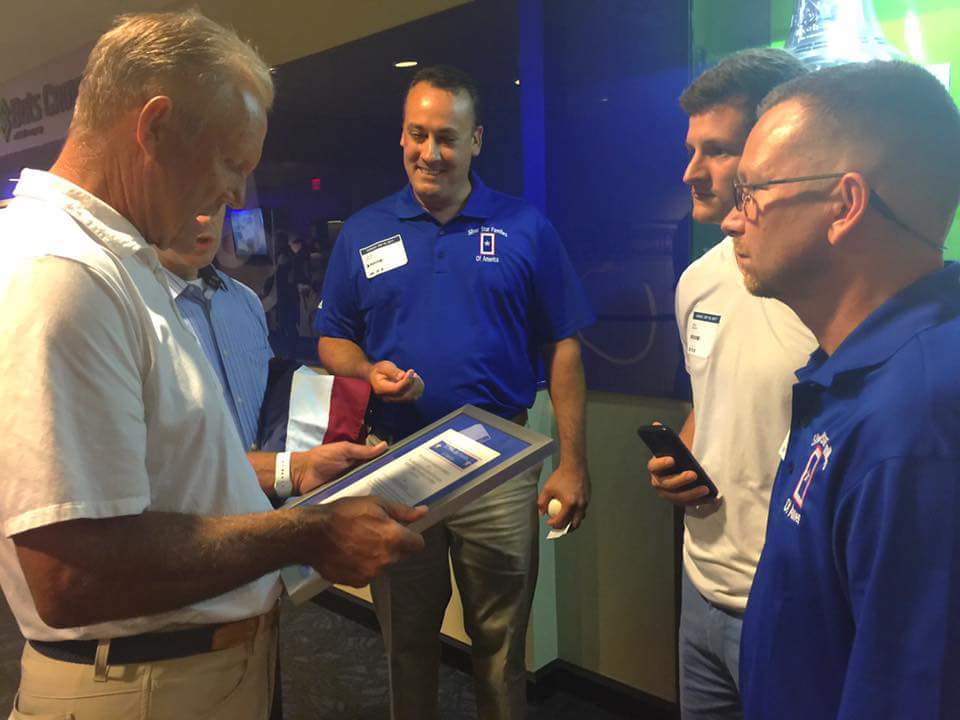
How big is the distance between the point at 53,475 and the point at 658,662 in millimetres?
2158

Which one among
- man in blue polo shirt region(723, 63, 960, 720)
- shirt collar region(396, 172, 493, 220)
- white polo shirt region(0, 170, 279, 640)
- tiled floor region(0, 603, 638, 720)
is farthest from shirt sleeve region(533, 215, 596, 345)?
tiled floor region(0, 603, 638, 720)

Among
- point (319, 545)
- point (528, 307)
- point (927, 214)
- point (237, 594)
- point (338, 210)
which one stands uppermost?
point (338, 210)

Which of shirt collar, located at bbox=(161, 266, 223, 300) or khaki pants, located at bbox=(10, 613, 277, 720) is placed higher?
shirt collar, located at bbox=(161, 266, 223, 300)

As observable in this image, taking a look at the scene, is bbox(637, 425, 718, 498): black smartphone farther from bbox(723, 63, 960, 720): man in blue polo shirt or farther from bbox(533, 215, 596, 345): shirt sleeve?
bbox(533, 215, 596, 345): shirt sleeve

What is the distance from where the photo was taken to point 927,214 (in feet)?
2.95

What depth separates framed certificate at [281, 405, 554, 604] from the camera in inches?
47.0

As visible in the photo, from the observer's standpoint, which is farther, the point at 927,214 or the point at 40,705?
the point at 40,705

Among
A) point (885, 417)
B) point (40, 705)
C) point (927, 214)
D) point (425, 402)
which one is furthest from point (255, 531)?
point (425, 402)

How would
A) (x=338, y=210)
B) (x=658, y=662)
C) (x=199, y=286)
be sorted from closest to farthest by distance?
(x=199, y=286) < (x=658, y=662) < (x=338, y=210)

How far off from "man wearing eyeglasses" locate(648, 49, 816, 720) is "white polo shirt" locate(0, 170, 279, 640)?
92 cm

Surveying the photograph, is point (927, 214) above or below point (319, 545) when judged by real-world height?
above

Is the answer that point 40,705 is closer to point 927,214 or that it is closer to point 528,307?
point 927,214

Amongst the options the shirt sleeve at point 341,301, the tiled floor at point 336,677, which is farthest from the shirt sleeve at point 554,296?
the tiled floor at point 336,677

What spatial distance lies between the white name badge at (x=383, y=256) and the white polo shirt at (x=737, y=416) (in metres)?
1.00
